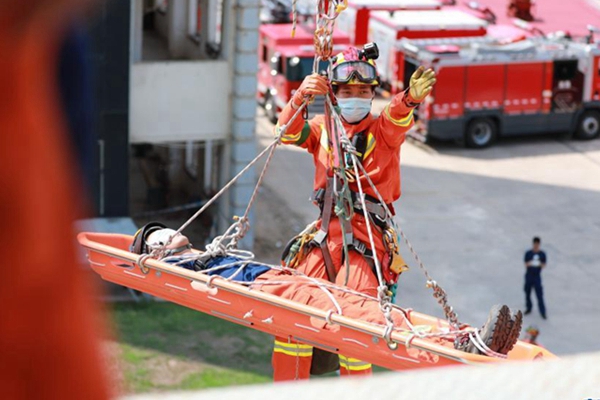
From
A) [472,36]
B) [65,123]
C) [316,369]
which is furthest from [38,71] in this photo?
[472,36]

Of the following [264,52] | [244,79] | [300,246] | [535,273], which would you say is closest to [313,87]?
[300,246]

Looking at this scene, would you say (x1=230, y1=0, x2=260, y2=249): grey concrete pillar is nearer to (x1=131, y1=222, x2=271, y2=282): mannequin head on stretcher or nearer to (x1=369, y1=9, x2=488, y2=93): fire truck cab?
(x1=369, y1=9, x2=488, y2=93): fire truck cab

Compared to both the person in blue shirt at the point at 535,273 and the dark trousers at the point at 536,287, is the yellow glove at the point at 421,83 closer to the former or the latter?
the person in blue shirt at the point at 535,273

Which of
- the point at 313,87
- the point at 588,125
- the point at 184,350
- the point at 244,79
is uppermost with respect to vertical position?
the point at 313,87

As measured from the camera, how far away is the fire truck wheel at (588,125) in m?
27.6

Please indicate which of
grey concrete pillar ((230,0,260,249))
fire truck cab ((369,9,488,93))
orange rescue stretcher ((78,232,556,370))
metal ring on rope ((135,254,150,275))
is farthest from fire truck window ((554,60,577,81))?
metal ring on rope ((135,254,150,275))

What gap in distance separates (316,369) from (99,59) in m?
10.1

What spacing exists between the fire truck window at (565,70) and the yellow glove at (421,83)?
20.6 metres

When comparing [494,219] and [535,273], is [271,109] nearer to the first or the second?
[494,219]

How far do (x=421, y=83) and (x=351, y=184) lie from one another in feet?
3.10

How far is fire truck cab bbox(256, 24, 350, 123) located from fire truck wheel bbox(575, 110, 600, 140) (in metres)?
6.27

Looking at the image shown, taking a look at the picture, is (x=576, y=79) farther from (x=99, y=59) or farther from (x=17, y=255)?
(x=17, y=255)

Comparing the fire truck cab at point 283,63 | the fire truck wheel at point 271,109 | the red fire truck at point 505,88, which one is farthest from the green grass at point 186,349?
the fire truck wheel at point 271,109

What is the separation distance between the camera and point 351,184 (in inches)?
289
